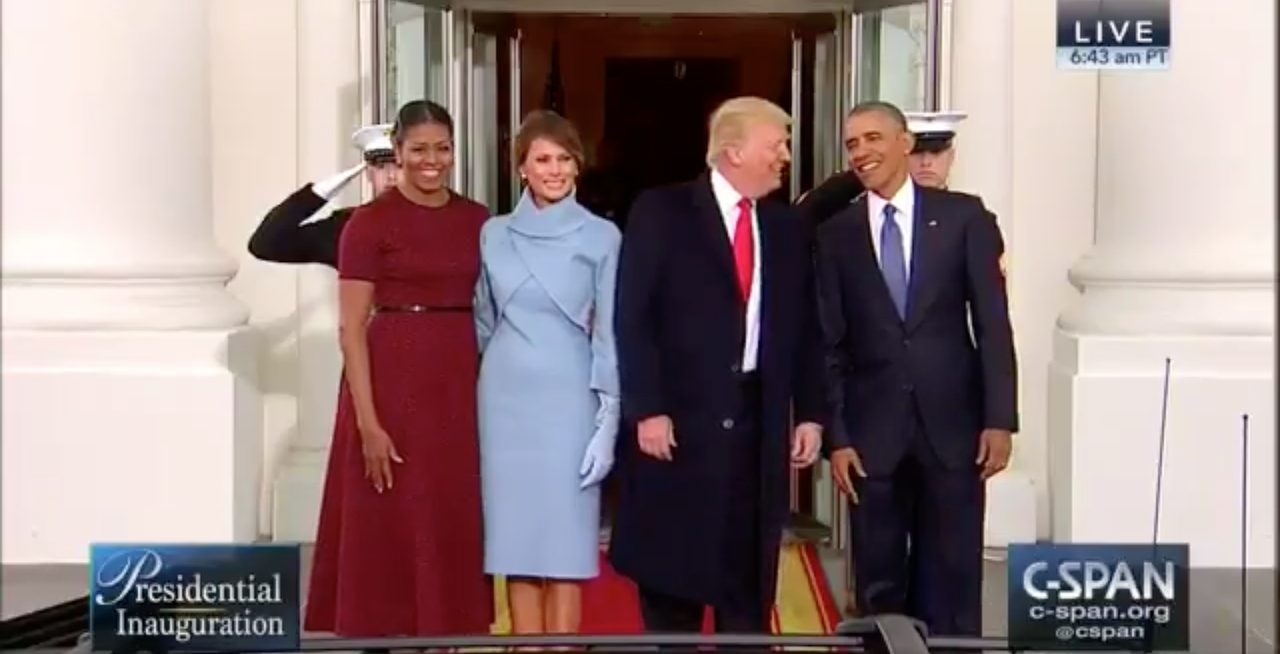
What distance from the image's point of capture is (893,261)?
13.8 feet

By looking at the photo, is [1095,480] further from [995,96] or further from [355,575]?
[355,575]

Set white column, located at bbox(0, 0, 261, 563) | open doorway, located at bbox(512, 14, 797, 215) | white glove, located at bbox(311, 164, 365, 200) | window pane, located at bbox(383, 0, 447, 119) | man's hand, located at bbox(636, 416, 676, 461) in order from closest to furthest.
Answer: man's hand, located at bbox(636, 416, 676, 461) < white glove, located at bbox(311, 164, 365, 200) < white column, located at bbox(0, 0, 261, 563) < window pane, located at bbox(383, 0, 447, 119) < open doorway, located at bbox(512, 14, 797, 215)

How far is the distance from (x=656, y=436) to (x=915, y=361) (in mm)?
694

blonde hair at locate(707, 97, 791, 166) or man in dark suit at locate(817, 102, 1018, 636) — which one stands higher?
blonde hair at locate(707, 97, 791, 166)

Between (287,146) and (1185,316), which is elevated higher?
(287,146)

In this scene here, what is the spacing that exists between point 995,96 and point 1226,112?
35.7 inches

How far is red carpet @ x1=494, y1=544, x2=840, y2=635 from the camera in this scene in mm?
5078

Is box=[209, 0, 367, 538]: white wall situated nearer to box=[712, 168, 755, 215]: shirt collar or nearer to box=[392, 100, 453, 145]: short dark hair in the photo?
box=[392, 100, 453, 145]: short dark hair

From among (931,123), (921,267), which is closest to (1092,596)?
(921,267)

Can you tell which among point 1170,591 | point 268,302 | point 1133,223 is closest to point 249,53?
point 268,302

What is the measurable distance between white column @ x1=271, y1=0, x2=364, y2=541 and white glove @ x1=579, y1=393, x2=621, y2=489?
Result: 283 centimetres

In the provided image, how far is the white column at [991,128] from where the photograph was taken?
6684mm

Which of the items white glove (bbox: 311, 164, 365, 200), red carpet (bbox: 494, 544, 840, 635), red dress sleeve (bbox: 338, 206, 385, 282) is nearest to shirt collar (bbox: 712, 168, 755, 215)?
red dress sleeve (bbox: 338, 206, 385, 282)

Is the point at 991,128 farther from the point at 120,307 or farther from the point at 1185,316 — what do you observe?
the point at 120,307
